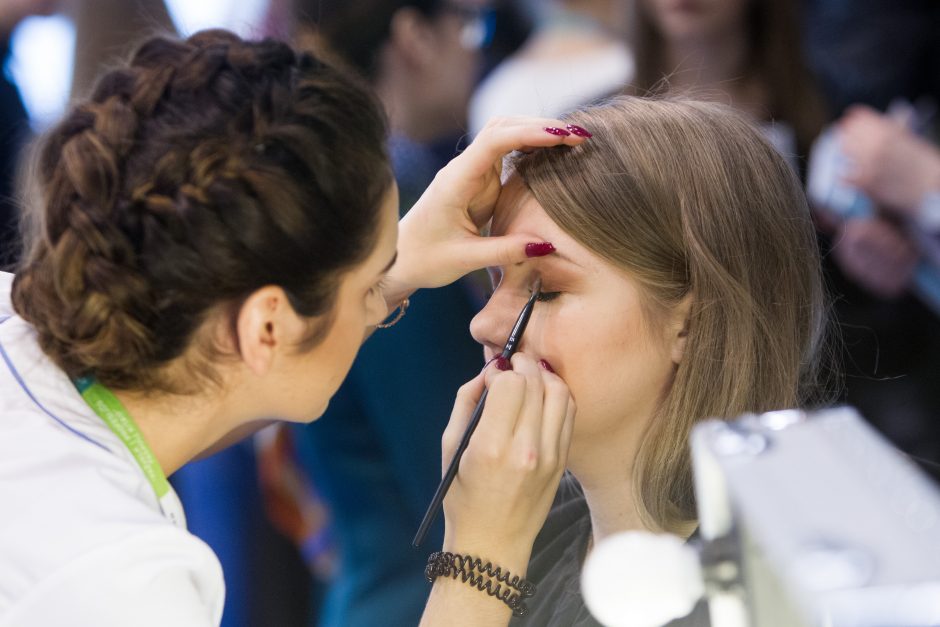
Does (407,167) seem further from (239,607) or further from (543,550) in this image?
(239,607)

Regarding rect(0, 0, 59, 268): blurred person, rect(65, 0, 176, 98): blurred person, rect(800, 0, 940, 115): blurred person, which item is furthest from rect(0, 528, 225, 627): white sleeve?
rect(800, 0, 940, 115): blurred person

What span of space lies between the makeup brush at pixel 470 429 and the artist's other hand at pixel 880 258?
0.81 meters

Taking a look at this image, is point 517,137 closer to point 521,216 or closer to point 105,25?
point 521,216

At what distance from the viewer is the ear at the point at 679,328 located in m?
1.05

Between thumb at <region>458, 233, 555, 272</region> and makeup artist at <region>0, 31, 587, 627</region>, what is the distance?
0.16m

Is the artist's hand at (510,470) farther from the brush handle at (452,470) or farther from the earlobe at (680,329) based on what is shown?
the earlobe at (680,329)

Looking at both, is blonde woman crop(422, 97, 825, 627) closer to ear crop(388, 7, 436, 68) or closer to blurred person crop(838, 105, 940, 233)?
blurred person crop(838, 105, 940, 233)

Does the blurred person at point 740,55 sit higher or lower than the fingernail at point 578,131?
lower

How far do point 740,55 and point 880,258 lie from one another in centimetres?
41

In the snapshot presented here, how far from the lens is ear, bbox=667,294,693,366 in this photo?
1.05m

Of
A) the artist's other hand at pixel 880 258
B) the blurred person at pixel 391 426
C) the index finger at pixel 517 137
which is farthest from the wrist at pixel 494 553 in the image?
the artist's other hand at pixel 880 258

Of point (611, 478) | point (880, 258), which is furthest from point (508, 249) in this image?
point (880, 258)

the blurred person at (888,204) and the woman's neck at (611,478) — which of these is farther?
the blurred person at (888,204)

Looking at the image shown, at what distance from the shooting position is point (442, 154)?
1611 millimetres
